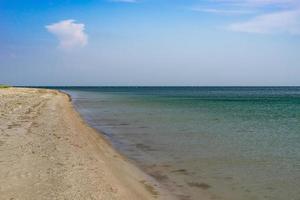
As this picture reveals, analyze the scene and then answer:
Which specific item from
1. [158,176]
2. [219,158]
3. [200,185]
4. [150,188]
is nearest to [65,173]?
[150,188]

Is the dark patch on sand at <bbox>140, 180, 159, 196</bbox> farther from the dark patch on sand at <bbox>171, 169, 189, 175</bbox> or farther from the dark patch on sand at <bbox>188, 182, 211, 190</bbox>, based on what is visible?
the dark patch on sand at <bbox>171, 169, 189, 175</bbox>

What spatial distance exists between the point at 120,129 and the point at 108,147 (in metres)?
7.66

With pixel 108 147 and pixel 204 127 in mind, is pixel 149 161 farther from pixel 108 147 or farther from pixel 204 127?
pixel 204 127

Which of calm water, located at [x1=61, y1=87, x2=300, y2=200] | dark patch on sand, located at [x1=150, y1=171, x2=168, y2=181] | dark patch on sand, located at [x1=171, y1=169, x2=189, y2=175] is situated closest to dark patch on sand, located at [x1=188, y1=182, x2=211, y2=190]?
calm water, located at [x1=61, y1=87, x2=300, y2=200]

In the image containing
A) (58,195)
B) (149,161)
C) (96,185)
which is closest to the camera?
(58,195)

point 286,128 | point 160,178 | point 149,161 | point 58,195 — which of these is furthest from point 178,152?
point 286,128

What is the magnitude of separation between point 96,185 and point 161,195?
1.72 m

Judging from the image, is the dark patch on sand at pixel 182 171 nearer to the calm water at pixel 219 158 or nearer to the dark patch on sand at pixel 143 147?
the calm water at pixel 219 158

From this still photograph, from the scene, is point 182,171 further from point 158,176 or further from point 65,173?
point 65,173

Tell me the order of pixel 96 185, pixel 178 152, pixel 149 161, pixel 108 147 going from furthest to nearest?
1. pixel 108 147
2. pixel 178 152
3. pixel 149 161
4. pixel 96 185

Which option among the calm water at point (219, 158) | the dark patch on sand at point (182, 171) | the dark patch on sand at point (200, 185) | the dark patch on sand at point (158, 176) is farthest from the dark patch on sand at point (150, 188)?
the dark patch on sand at point (182, 171)

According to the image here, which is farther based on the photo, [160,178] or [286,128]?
[286,128]

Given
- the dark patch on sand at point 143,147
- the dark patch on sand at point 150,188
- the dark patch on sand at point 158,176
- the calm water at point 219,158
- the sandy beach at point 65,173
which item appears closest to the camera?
the sandy beach at point 65,173

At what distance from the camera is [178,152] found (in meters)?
16.2
